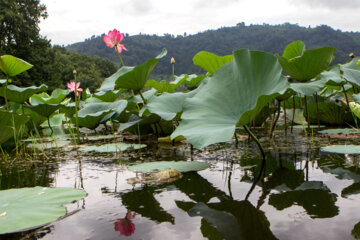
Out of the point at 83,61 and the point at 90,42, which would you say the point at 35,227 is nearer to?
the point at 83,61

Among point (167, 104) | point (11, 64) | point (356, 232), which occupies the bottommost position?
point (356, 232)

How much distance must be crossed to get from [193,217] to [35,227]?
0.97ft

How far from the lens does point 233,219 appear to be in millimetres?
573

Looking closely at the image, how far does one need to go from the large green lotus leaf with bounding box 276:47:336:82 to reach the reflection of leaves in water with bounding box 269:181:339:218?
931 mm

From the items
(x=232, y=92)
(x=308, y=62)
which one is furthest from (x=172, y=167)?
(x=308, y=62)

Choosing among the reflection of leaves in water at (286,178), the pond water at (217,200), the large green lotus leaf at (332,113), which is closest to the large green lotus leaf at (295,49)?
the large green lotus leaf at (332,113)

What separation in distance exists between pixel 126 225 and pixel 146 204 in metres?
0.12

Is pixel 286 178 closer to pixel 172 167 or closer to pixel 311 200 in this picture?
pixel 311 200

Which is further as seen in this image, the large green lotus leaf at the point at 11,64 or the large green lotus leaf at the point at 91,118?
the large green lotus leaf at the point at 91,118

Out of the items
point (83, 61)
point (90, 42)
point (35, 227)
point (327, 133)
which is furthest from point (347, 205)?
point (90, 42)

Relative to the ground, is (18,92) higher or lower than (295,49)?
lower

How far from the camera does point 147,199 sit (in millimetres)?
715

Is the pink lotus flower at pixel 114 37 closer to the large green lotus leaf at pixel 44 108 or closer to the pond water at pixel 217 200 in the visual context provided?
the large green lotus leaf at pixel 44 108

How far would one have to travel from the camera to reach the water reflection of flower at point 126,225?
1.74 ft
